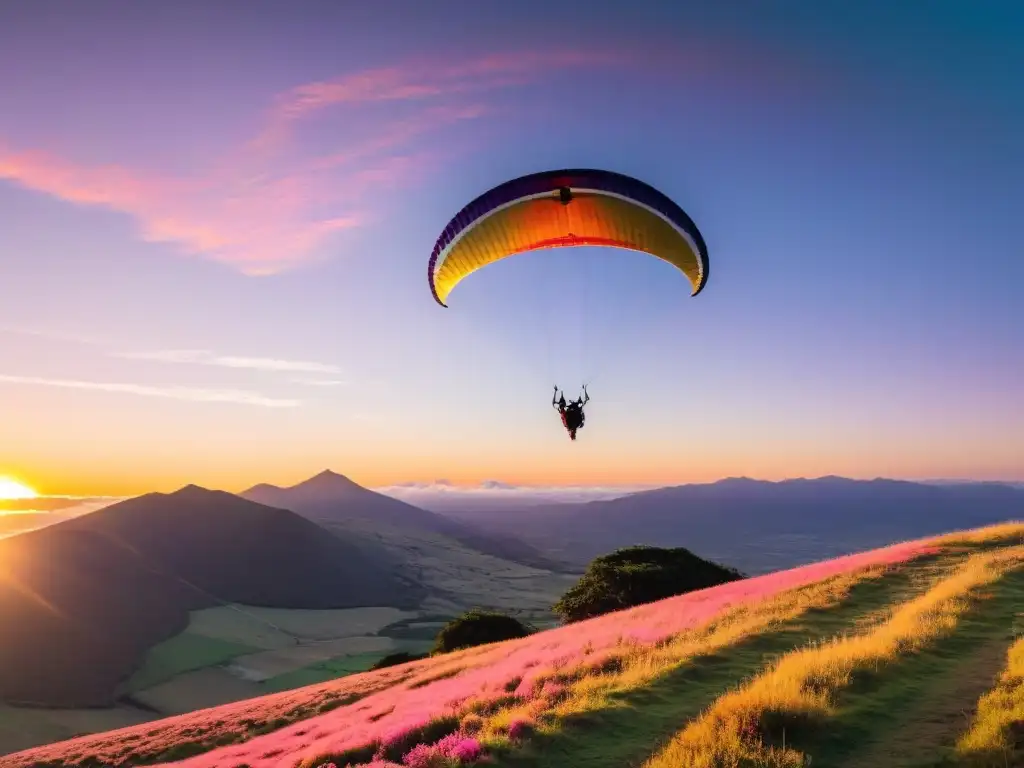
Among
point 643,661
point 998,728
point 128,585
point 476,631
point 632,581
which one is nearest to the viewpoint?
point 998,728

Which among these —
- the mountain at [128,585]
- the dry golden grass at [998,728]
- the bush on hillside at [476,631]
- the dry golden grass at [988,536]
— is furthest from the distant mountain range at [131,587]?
the dry golden grass at [998,728]

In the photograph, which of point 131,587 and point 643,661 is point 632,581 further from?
point 131,587

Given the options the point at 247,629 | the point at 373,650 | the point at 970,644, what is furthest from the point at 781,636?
the point at 247,629

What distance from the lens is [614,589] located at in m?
44.3

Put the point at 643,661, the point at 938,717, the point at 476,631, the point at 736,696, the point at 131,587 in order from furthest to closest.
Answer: the point at 131,587
the point at 476,631
the point at 643,661
the point at 736,696
the point at 938,717

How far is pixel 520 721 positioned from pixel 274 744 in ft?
30.5

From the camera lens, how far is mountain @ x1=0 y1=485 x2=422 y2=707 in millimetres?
83562

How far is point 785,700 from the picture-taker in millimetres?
9156

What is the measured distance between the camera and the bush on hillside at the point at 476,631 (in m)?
43.2

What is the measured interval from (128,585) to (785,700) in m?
146

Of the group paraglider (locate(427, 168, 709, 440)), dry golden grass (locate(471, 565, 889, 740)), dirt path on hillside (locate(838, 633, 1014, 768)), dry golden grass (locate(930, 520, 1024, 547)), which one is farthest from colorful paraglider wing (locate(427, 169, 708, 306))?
dry golden grass (locate(930, 520, 1024, 547))

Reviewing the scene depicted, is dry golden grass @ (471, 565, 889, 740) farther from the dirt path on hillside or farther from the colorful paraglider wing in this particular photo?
the colorful paraglider wing

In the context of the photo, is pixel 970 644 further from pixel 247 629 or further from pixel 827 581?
pixel 247 629


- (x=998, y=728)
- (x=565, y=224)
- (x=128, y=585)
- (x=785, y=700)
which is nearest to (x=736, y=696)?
(x=785, y=700)
